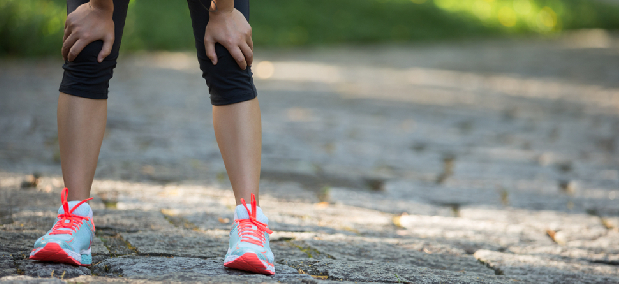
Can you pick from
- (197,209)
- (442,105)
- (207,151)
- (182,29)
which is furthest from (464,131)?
(182,29)

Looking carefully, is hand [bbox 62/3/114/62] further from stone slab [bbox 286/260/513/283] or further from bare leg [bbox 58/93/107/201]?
stone slab [bbox 286/260/513/283]

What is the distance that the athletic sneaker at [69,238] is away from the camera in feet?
5.32

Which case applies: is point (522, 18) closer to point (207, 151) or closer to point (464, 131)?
point (464, 131)

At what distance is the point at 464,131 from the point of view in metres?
4.75

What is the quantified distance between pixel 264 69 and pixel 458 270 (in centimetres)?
640

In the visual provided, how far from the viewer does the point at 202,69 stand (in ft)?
5.73

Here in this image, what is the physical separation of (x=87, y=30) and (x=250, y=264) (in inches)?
30.7

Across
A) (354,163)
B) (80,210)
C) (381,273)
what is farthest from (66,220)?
(354,163)

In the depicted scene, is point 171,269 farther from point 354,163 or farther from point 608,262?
point 354,163

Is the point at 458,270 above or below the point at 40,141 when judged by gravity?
below

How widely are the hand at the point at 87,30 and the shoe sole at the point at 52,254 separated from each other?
518 millimetres

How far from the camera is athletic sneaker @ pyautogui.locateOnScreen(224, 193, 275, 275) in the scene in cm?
163

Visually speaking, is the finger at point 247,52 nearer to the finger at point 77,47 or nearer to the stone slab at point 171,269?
the finger at point 77,47

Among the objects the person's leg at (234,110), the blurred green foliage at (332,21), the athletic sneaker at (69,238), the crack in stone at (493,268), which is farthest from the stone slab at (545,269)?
the blurred green foliage at (332,21)
